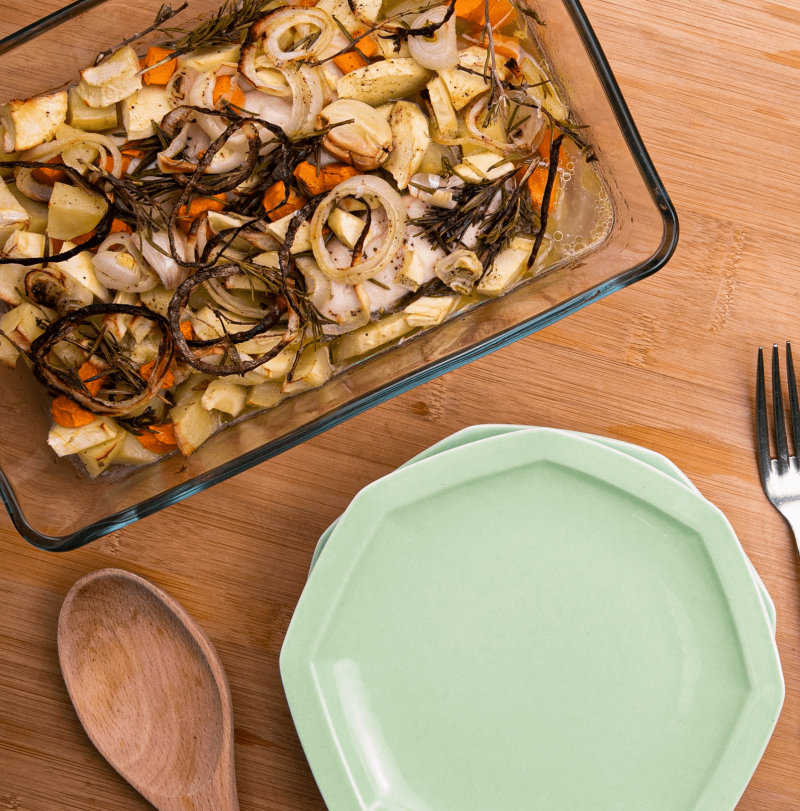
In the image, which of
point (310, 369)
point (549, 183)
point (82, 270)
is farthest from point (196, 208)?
point (549, 183)

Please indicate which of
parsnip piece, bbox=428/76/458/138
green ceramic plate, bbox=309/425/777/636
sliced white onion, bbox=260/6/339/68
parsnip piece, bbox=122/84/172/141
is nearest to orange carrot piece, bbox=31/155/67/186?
parsnip piece, bbox=122/84/172/141

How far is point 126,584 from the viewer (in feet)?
3.68

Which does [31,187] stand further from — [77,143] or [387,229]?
[387,229]

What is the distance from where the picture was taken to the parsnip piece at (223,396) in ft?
3.21

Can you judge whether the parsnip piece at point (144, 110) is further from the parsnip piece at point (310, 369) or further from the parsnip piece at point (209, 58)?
the parsnip piece at point (310, 369)

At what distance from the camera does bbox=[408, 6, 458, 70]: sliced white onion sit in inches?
37.1

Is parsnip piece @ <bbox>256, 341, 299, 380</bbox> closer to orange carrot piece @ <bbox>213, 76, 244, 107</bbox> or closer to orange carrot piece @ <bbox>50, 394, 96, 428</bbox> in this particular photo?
orange carrot piece @ <bbox>50, 394, 96, 428</bbox>

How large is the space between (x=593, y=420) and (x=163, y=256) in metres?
0.77

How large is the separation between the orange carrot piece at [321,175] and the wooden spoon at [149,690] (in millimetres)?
728

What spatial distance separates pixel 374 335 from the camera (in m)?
1.00

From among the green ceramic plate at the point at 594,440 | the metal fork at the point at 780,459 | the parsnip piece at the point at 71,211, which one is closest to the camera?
the parsnip piece at the point at 71,211

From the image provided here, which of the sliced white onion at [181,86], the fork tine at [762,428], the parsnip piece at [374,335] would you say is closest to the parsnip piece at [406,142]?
the parsnip piece at [374,335]

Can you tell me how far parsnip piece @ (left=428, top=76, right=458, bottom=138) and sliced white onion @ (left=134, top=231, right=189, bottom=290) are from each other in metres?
0.43

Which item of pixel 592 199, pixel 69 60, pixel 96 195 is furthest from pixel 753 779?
pixel 69 60
